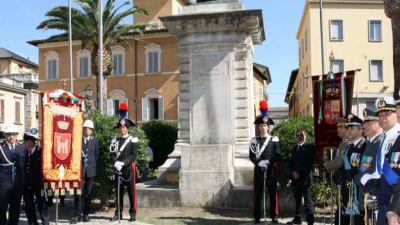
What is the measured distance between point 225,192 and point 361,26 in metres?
39.8

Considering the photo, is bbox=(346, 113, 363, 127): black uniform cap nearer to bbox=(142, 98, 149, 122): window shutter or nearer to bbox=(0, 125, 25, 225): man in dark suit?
bbox=(0, 125, 25, 225): man in dark suit

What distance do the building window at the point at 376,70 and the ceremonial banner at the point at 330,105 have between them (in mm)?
37934

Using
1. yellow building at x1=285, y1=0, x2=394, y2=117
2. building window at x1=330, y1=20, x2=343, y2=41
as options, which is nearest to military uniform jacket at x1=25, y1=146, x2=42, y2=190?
yellow building at x1=285, y1=0, x2=394, y2=117

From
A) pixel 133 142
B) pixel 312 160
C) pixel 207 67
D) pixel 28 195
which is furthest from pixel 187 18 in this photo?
pixel 28 195

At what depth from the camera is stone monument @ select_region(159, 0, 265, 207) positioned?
12.5 meters

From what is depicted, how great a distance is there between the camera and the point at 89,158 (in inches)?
452

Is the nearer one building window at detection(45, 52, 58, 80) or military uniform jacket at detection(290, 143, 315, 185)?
military uniform jacket at detection(290, 143, 315, 185)

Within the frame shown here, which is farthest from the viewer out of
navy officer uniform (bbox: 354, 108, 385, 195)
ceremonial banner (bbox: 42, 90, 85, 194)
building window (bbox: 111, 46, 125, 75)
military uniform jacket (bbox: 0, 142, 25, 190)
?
building window (bbox: 111, 46, 125, 75)

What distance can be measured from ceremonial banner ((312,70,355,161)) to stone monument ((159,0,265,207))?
6.83 feet

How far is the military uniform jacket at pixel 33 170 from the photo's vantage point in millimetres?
10773

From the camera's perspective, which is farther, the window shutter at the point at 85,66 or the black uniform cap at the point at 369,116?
the window shutter at the point at 85,66

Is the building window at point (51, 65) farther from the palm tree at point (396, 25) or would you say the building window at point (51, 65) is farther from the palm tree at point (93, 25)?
the palm tree at point (396, 25)

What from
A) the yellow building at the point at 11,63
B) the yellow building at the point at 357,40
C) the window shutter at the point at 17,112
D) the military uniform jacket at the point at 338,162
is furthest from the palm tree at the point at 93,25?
the yellow building at the point at 11,63

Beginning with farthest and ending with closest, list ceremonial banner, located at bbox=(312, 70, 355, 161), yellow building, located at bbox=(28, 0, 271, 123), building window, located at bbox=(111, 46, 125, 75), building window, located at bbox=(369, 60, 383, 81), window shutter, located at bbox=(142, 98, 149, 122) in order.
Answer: building window, located at bbox=(111, 46, 125, 75) < window shutter, located at bbox=(142, 98, 149, 122) < yellow building, located at bbox=(28, 0, 271, 123) < building window, located at bbox=(369, 60, 383, 81) < ceremonial banner, located at bbox=(312, 70, 355, 161)
